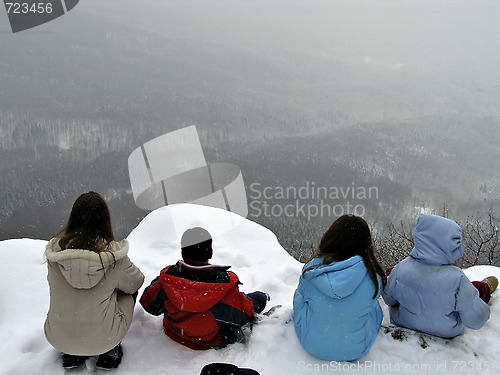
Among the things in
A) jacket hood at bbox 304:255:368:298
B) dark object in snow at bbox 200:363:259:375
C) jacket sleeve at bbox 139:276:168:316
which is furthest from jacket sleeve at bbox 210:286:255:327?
jacket hood at bbox 304:255:368:298

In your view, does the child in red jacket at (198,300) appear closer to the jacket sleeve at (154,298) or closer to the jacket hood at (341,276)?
the jacket sleeve at (154,298)

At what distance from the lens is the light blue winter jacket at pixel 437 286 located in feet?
11.3

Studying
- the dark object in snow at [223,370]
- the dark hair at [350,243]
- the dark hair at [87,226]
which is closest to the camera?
the dark object in snow at [223,370]

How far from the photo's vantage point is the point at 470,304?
3.52 meters

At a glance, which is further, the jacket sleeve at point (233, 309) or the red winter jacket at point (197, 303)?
the jacket sleeve at point (233, 309)

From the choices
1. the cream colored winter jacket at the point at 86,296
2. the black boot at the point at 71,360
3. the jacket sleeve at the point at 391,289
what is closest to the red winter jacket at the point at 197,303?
the cream colored winter jacket at the point at 86,296

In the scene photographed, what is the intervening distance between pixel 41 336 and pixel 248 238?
Answer: 4031 mm

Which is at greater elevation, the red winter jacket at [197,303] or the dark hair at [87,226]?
the dark hair at [87,226]

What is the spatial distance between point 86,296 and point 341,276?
7.02ft

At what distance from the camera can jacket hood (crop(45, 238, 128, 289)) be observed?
3.04 m

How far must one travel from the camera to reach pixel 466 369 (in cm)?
362

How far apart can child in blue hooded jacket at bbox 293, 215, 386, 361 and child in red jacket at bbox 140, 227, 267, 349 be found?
0.69m

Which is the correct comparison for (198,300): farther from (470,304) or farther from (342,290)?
(470,304)

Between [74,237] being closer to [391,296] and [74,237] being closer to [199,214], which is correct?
[391,296]
